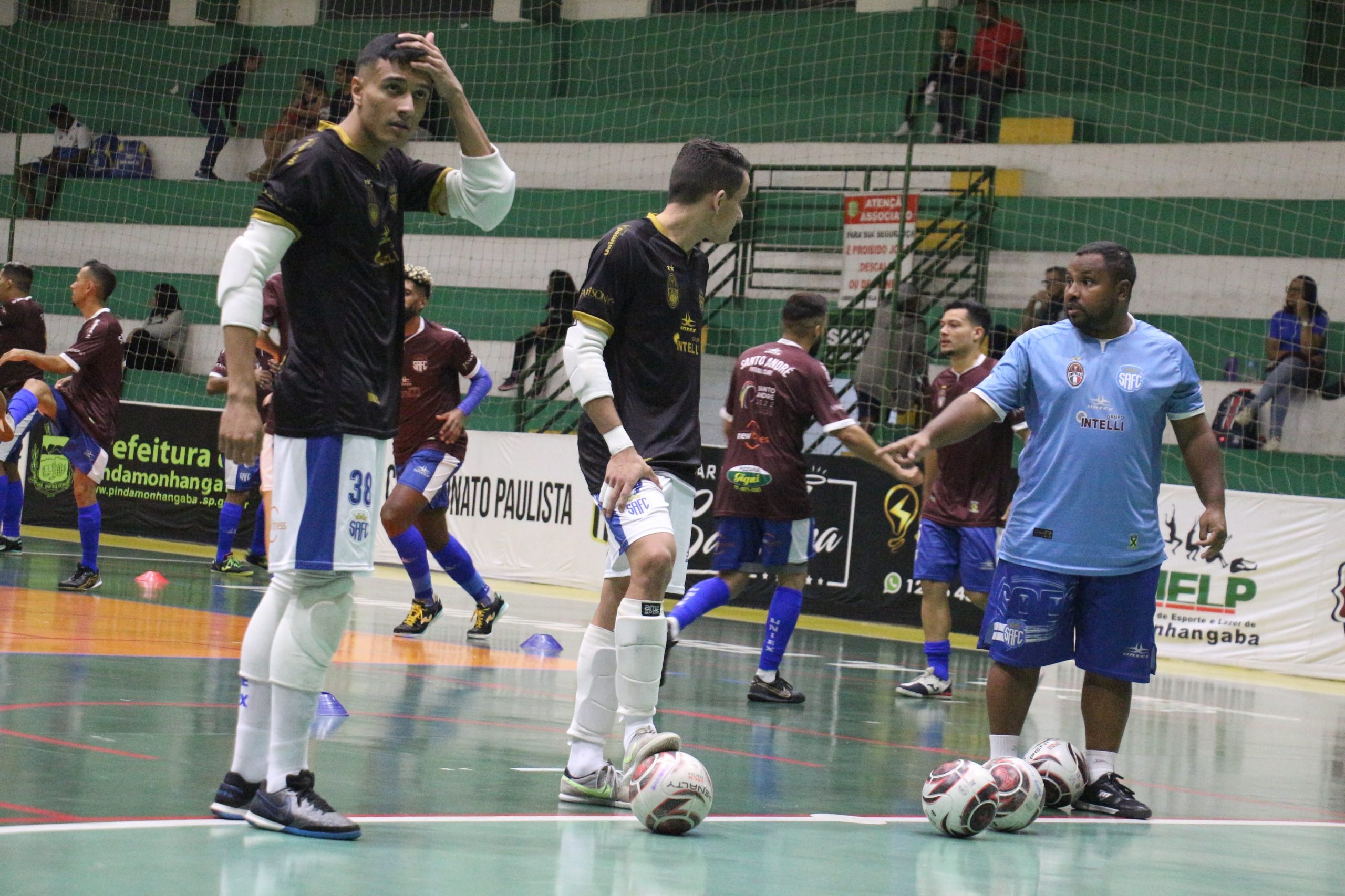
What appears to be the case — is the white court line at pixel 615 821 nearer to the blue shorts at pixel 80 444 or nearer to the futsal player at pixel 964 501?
the futsal player at pixel 964 501

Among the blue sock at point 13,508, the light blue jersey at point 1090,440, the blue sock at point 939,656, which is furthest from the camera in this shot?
the blue sock at point 13,508

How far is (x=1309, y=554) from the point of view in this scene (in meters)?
12.6

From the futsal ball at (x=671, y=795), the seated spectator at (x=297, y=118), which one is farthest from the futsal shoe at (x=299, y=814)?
the seated spectator at (x=297, y=118)

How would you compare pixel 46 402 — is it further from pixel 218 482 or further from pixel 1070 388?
pixel 1070 388

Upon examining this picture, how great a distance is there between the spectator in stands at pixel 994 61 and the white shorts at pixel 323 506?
14936 millimetres

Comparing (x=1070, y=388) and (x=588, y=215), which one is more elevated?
(x=588, y=215)

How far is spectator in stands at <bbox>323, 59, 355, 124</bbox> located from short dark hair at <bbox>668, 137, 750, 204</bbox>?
1501cm

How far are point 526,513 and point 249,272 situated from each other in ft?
39.3

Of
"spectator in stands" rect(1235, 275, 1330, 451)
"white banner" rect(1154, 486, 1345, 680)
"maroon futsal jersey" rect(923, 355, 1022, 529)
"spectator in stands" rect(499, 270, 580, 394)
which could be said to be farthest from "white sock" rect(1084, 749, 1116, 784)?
"spectator in stands" rect(499, 270, 580, 394)

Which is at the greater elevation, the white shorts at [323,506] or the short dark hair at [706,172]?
the short dark hair at [706,172]

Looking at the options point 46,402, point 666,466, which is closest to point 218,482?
point 46,402

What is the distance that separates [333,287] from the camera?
436 cm

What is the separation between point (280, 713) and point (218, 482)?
13666mm

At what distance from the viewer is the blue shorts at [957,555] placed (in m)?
9.44
